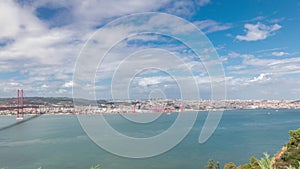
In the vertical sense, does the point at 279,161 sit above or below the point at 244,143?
above

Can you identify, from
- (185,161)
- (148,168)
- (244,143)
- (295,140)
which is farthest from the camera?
(244,143)

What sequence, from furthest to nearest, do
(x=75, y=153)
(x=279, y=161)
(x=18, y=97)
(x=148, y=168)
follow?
A: (x=18, y=97) < (x=75, y=153) < (x=148, y=168) < (x=279, y=161)

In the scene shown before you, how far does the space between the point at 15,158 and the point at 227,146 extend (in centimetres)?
1428

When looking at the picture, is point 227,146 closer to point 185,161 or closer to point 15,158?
point 185,161

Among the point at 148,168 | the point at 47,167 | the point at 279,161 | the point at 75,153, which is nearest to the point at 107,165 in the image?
the point at 148,168

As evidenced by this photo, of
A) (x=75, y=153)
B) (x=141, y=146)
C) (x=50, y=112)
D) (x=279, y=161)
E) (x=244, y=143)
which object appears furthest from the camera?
(x=50, y=112)

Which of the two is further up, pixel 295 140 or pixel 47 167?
pixel 295 140

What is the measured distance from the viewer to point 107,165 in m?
14.2

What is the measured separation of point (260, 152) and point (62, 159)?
41.0ft

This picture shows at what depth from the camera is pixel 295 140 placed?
8695 millimetres

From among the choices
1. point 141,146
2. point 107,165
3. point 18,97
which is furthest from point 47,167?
point 18,97

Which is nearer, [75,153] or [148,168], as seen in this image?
[148,168]

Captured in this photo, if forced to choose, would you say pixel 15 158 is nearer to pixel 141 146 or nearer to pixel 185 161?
pixel 141 146

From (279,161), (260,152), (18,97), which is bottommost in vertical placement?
(260,152)
